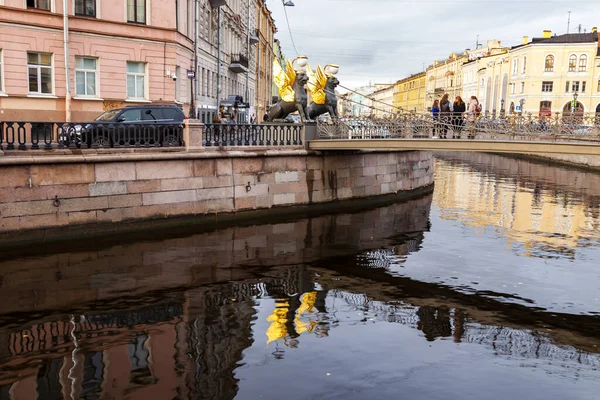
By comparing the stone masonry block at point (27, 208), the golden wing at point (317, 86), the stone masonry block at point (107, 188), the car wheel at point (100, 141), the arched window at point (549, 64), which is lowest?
the stone masonry block at point (27, 208)

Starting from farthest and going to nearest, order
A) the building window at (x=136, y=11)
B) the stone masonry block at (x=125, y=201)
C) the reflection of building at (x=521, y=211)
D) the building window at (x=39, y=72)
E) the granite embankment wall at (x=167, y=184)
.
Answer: the building window at (x=136, y=11), the building window at (x=39, y=72), the reflection of building at (x=521, y=211), the stone masonry block at (x=125, y=201), the granite embankment wall at (x=167, y=184)

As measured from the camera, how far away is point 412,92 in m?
127

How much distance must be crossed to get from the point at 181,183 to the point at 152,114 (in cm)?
217

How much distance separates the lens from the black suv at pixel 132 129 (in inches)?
574

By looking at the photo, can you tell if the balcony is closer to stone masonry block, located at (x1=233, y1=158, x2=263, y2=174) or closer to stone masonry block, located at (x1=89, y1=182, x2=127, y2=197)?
stone masonry block, located at (x1=233, y1=158, x2=263, y2=174)

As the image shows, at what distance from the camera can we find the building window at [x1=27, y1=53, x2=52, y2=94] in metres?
21.7

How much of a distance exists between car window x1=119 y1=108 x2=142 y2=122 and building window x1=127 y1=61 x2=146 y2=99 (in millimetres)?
8249

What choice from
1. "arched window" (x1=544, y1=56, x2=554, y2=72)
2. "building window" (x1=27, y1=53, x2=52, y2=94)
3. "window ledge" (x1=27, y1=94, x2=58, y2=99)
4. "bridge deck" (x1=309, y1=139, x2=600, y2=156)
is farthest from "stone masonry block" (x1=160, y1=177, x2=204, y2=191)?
"arched window" (x1=544, y1=56, x2=554, y2=72)

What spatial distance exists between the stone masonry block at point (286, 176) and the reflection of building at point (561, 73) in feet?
163

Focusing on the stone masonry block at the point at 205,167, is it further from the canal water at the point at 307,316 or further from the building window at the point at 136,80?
the building window at the point at 136,80

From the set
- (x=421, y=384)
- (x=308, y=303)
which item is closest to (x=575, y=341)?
(x=421, y=384)

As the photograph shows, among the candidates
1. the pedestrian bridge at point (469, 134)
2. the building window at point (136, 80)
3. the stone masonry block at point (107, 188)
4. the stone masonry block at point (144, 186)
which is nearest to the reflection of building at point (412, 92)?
the building window at point (136, 80)

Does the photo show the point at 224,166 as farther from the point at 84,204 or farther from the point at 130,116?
the point at 84,204

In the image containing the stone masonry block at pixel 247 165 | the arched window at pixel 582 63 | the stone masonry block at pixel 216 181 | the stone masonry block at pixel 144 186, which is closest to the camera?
the stone masonry block at pixel 144 186
